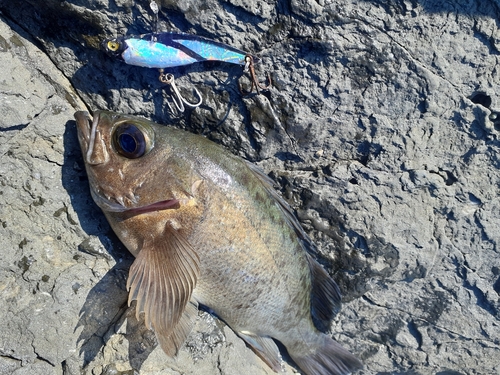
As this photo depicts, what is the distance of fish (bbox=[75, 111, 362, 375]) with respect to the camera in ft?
8.59

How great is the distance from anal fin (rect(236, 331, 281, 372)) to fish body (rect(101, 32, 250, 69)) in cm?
197

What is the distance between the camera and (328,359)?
11.0 feet

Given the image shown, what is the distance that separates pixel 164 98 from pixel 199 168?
0.62 m

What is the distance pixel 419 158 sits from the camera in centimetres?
302

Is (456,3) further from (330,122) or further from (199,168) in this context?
(199,168)

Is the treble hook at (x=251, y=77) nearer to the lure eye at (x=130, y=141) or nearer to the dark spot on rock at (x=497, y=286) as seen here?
the lure eye at (x=130, y=141)

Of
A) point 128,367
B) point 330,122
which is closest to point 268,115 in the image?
point 330,122

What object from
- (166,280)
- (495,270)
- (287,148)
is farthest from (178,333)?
(495,270)

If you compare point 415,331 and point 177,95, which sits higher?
point 177,95

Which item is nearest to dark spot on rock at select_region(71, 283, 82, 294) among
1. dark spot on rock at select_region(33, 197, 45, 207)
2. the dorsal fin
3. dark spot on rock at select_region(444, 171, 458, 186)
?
dark spot on rock at select_region(33, 197, 45, 207)

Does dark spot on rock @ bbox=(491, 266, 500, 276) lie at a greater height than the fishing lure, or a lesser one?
lesser

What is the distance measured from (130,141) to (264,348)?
1836 millimetres

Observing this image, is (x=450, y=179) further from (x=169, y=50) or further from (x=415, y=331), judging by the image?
(x=169, y=50)

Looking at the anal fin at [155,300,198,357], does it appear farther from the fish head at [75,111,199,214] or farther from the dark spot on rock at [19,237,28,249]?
the dark spot on rock at [19,237,28,249]
